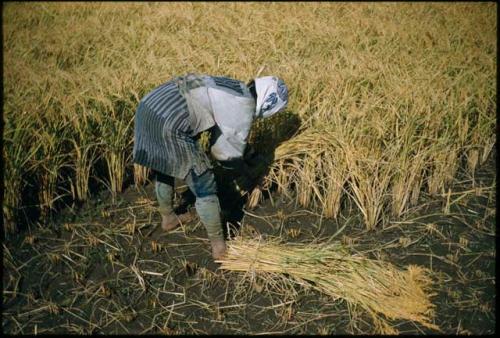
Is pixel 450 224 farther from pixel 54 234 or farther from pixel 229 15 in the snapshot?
pixel 229 15

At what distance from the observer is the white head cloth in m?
1.89

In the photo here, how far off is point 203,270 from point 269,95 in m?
0.94

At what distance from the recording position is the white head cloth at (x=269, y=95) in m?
1.89

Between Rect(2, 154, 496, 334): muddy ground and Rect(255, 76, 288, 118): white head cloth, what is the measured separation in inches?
30.3

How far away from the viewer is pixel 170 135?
1853mm

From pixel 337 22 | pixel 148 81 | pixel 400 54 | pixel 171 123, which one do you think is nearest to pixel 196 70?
pixel 148 81

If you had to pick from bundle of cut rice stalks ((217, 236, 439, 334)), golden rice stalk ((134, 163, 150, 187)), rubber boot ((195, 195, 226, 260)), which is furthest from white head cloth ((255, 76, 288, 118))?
golden rice stalk ((134, 163, 150, 187))

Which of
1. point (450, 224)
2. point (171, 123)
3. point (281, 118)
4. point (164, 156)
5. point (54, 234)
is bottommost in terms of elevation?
point (450, 224)

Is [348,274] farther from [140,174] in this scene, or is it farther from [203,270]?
[140,174]

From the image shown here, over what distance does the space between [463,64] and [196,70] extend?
7.89 feet

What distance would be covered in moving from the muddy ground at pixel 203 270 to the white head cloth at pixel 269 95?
77 cm

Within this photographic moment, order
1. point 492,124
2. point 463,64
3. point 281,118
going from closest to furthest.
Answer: point 281,118
point 492,124
point 463,64

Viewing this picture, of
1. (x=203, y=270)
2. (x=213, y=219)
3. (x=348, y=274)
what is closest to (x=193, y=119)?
(x=213, y=219)

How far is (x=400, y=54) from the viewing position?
12.5ft
